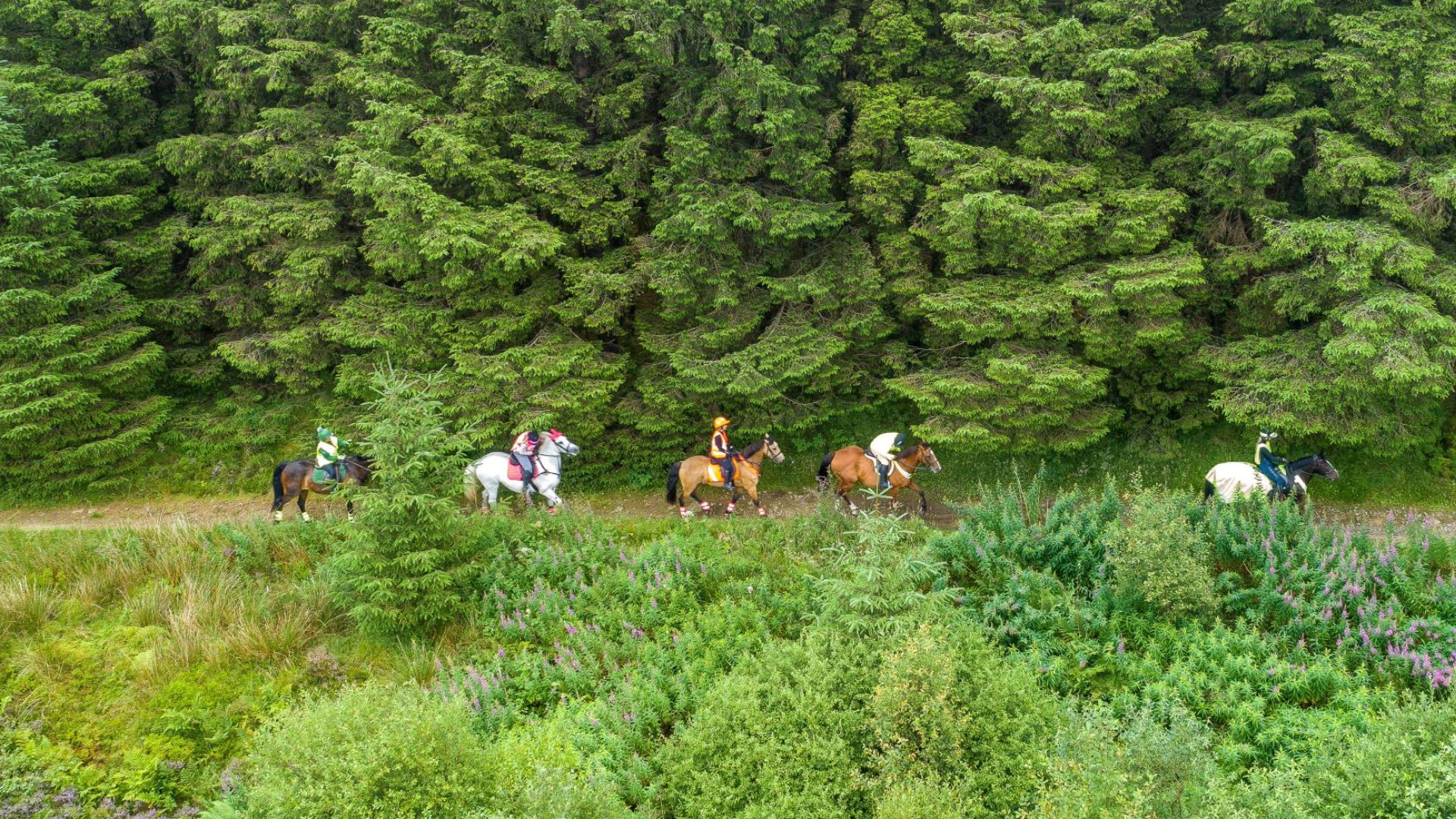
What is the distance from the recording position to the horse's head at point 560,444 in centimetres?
1210

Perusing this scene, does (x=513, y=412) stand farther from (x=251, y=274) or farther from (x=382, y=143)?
(x=251, y=274)

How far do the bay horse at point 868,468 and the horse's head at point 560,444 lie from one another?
408 centimetres

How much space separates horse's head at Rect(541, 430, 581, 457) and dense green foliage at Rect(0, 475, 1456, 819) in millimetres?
1157

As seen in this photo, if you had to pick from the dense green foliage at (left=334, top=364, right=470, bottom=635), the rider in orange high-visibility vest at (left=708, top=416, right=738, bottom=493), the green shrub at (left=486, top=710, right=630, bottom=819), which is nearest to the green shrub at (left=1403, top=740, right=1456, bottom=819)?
the green shrub at (left=486, top=710, right=630, bottom=819)

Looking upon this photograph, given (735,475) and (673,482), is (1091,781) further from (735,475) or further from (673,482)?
(673,482)

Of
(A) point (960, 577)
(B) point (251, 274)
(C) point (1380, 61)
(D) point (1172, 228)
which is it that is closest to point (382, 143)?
(B) point (251, 274)

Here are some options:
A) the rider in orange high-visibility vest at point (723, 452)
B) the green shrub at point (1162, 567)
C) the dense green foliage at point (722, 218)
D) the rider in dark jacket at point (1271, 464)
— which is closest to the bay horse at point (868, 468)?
the dense green foliage at point (722, 218)

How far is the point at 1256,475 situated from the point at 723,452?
787 centimetres

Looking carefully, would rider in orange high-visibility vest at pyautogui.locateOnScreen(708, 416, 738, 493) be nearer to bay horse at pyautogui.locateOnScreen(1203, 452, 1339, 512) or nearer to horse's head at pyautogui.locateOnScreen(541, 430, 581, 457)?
horse's head at pyautogui.locateOnScreen(541, 430, 581, 457)

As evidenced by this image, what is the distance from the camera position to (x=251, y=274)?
14.9m

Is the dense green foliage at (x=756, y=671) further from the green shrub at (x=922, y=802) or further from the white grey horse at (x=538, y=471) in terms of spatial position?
the white grey horse at (x=538, y=471)

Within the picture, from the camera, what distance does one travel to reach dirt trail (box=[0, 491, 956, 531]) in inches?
505

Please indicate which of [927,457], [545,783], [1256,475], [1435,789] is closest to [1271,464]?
[1256,475]

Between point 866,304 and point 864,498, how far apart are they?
3.44m
